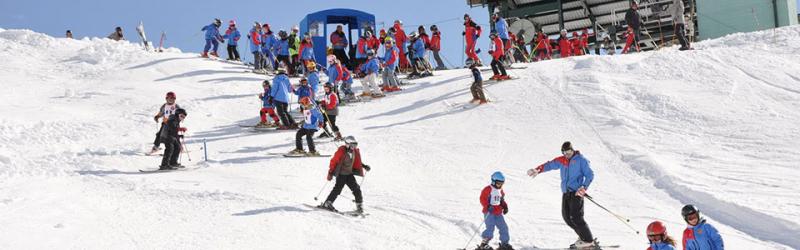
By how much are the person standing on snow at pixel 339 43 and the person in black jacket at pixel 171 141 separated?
41.5ft

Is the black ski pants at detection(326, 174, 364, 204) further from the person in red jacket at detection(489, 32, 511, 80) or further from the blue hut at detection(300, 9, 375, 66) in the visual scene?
the blue hut at detection(300, 9, 375, 66)

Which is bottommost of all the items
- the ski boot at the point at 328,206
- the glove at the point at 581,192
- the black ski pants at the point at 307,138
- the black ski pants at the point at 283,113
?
the ski boot at the point at 328,206

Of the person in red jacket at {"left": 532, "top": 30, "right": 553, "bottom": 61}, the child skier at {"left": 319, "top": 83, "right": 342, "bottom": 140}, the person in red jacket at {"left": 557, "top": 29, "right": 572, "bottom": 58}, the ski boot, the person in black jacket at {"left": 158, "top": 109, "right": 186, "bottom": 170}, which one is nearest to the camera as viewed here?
the ski boot

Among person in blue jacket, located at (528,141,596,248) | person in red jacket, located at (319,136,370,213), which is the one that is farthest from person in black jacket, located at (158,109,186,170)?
person in blue jacket, located at (528,141,596,248)

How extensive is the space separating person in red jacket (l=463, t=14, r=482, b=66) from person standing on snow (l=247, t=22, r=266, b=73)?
7.26m

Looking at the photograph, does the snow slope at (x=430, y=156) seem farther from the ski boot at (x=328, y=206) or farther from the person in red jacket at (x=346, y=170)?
the person in red jacket at (x=346, y=170)

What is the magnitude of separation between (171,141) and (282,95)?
402 centimetres

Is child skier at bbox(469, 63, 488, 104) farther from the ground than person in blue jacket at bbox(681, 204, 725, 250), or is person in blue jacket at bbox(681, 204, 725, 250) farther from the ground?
child skier at bbox(469, 63, 488, 104)

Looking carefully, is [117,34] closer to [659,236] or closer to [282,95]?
[282,95]

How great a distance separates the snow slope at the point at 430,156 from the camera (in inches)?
362

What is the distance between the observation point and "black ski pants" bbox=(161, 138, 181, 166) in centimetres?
1272

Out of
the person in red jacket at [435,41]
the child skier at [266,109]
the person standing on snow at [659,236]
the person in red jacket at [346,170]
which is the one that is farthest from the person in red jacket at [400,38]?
the person standing on snow at [659,236]

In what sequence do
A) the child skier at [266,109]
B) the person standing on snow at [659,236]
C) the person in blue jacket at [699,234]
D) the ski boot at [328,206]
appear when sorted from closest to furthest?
1. the person in blue jacket at [699,234]
2. the person standing on snow at [659,236]
3. the ski boot at [328,206]
4. the child skier at [266,109]

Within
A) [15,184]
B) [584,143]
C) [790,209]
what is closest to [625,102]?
[584,143]
